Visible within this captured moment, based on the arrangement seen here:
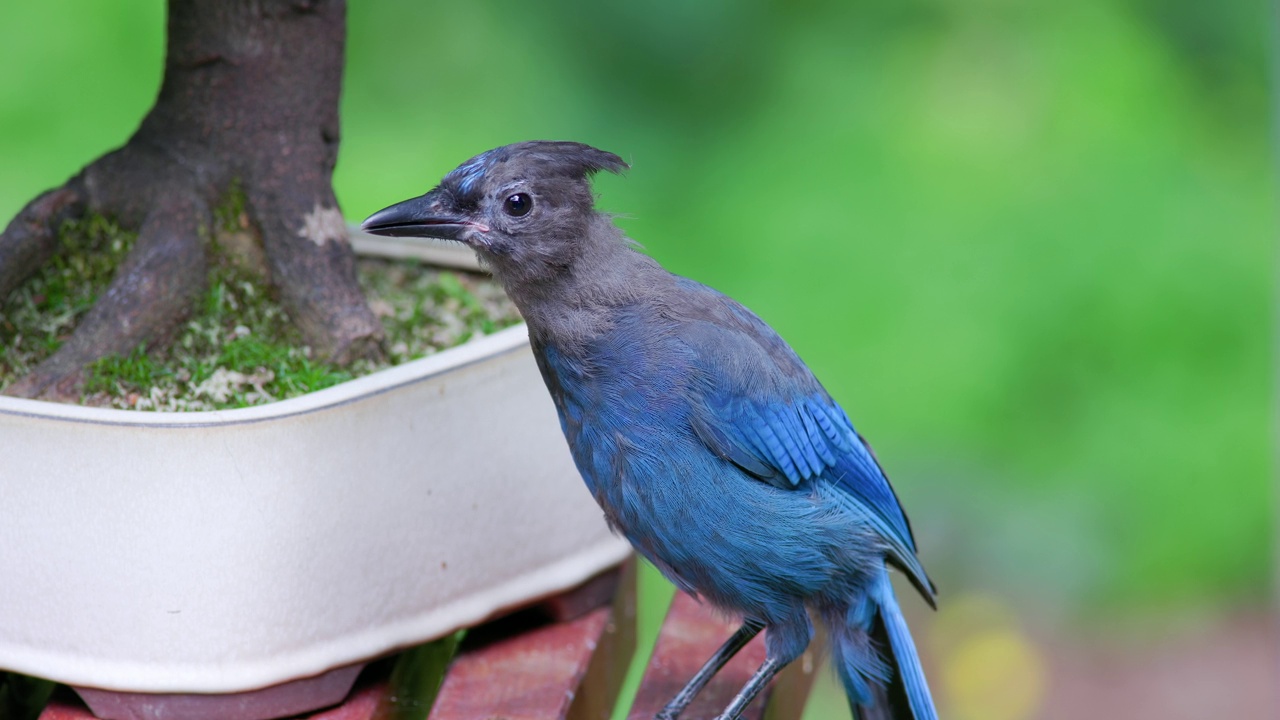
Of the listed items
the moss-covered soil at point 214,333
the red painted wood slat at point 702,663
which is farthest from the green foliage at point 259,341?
the red painted wood slat at point 702,663

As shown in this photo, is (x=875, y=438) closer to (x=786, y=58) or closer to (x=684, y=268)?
(x=684, y=268)

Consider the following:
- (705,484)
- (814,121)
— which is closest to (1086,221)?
(814,121)

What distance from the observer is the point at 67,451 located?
1.71 m

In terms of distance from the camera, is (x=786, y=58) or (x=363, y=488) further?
(x=786, y=58)

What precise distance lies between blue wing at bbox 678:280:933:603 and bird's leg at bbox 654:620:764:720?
221 millimetres

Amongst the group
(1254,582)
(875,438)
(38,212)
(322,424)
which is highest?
Answer: (38,212)

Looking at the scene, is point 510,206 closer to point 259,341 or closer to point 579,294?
point 579,294

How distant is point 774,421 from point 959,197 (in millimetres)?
1988

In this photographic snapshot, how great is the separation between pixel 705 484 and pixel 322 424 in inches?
18.2

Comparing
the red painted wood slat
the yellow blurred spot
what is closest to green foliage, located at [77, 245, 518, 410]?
the red painted wood slat

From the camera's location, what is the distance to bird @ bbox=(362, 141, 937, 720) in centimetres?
172

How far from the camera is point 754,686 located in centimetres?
189

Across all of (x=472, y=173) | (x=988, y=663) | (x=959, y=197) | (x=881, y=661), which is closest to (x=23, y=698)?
(x=472, y=173)

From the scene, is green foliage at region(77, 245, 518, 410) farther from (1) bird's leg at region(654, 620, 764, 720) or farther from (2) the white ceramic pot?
(1) bird's leg at region(654, 620, 764, 720)
